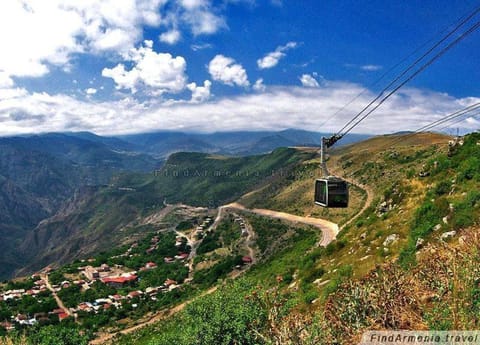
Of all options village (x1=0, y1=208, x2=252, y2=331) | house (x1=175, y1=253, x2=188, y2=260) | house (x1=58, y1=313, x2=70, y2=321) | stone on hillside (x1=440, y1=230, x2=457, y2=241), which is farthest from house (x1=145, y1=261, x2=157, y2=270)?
stone on hillside (x1=440, y1=230, x2=457, y2=241)

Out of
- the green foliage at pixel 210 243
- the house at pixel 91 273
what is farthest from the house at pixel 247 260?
the house at pixel 91 273

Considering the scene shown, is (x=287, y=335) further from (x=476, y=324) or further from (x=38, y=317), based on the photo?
(x=38, y=317)

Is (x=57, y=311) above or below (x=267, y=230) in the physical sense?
below

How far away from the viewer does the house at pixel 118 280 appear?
112900 mm

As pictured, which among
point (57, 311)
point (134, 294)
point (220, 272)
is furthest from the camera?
point (134, 294)

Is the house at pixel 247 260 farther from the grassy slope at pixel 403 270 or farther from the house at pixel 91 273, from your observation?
the house at pixel 91 273

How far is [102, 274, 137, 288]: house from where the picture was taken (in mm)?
112900

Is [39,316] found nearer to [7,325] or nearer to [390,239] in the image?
[7,325]

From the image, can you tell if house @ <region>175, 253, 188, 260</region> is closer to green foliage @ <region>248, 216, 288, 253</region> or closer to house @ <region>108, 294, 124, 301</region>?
green foliage @ <region>248, 216, 288, 253</region>

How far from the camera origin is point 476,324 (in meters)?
7.32

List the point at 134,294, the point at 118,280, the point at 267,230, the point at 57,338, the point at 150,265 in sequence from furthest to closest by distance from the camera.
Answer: the point at 150,265, the point at 118,280, the point at 267,230, the point at 134,294, the point at 57,338

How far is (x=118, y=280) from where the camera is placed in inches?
4540

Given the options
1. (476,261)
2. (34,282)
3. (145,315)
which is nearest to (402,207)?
(476,261)

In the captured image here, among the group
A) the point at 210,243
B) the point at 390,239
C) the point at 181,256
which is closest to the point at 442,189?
the point at 390,239
